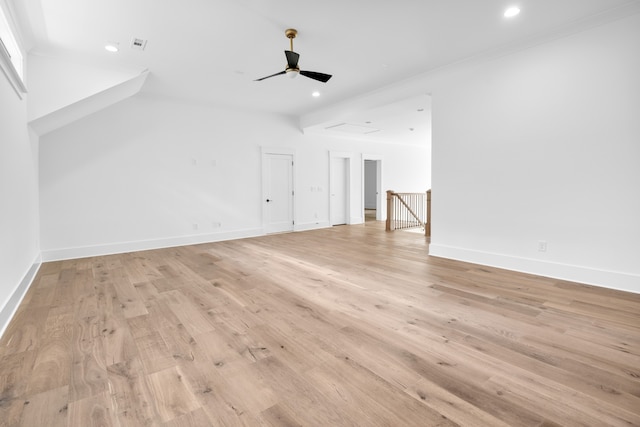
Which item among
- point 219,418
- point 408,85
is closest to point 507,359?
point 219,418

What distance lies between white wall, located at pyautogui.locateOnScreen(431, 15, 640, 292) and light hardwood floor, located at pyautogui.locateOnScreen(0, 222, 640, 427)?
48cm

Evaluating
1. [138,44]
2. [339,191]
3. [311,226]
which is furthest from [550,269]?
[339,191]

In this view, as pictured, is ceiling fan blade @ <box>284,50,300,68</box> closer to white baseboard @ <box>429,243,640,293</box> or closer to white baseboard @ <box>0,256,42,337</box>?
white baseboard @ <box>429,243,640,293</box>

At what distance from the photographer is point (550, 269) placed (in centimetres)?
390

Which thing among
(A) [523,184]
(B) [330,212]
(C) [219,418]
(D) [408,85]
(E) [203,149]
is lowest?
(C) [219,418]

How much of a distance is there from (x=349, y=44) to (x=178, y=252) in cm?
452

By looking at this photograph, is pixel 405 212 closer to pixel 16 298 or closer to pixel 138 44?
pixel 138 44

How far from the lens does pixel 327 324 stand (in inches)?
104

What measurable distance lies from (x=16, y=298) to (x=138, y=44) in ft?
10.5

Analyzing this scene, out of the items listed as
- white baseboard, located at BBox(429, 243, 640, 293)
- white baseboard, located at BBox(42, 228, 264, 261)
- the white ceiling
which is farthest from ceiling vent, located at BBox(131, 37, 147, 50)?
white baseboard, located at BBox(429, 243, 640, 293)

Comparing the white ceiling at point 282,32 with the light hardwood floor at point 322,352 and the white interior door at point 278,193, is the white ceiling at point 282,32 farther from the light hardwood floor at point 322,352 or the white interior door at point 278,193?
the light hardwood floor at point 322,352

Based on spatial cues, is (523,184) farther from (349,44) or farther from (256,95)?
(256,95)

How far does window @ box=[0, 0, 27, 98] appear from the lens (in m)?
2.80

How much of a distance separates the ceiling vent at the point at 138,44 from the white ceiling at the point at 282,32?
7cm
